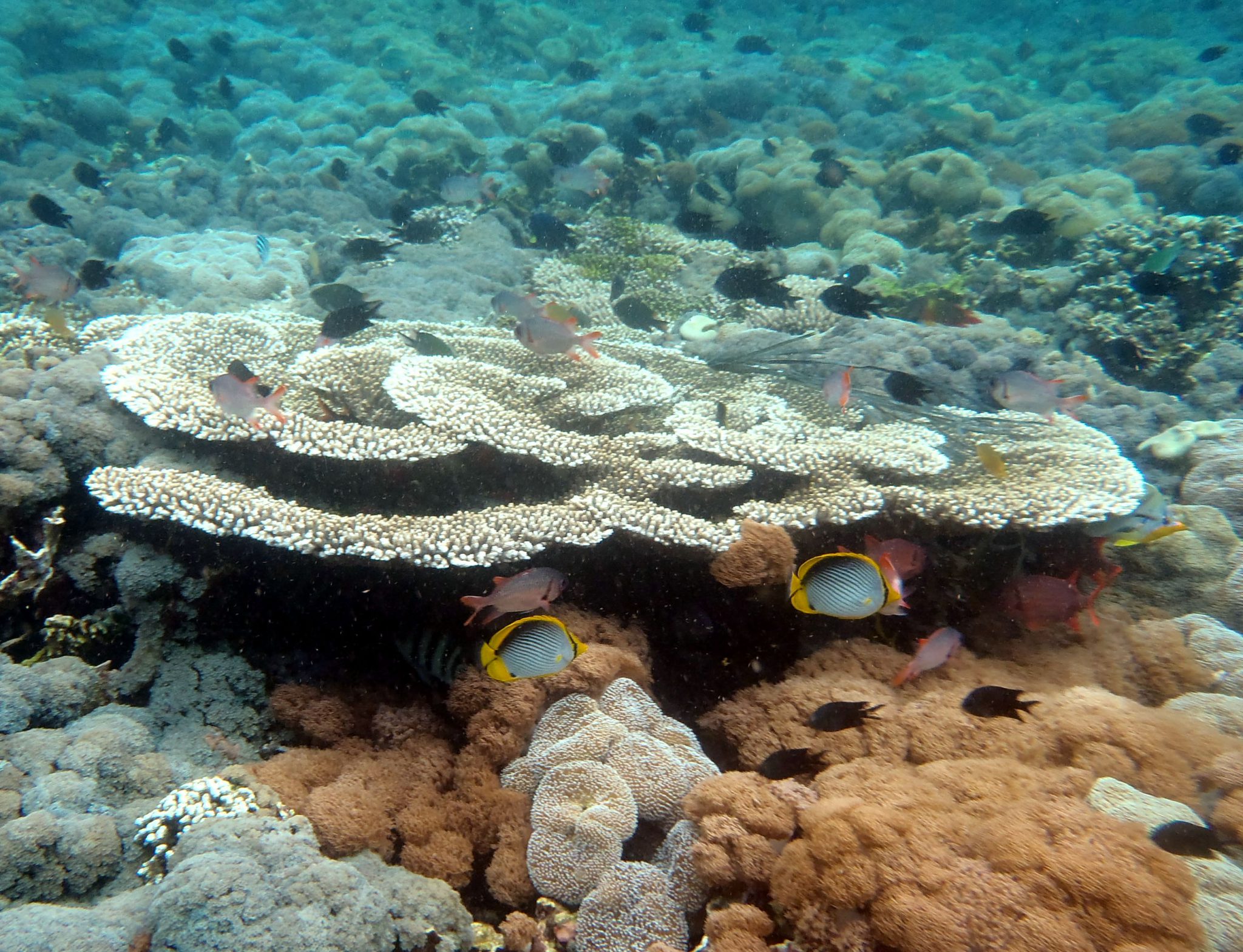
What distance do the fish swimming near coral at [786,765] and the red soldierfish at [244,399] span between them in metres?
2.94

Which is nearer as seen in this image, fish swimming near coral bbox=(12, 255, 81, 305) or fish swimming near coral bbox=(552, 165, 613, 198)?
fish swimming near coral bbox=(12, 255, 81, 305)

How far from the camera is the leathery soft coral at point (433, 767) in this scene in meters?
2.57

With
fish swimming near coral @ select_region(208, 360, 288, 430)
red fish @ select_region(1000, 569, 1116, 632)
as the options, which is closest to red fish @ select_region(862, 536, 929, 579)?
red fish @ select_region(1000, 569, 1116, 632)

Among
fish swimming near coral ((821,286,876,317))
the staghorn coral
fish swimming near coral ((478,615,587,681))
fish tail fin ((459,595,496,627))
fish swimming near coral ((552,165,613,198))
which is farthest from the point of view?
fish swimming near coral ((552,165,613,198))

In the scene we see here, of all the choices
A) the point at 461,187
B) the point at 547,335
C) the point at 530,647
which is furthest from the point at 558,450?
the point at 461,187

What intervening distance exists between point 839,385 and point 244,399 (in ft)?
12.3

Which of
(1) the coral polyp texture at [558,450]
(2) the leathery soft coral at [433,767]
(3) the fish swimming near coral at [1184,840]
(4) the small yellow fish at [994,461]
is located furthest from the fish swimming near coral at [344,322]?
(3) the fish swimming near coral at [1184,840]

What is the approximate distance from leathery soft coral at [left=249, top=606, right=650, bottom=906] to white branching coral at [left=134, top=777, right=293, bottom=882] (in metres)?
0.14

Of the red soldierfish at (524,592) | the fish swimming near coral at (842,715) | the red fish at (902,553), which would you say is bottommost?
the fish swimming near coral at (842,715)

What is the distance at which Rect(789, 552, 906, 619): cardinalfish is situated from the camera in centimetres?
260

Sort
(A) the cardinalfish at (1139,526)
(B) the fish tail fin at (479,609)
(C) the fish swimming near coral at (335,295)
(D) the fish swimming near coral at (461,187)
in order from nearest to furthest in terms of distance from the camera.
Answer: (B) the fish tail fin at (479,609)
(A) the cardinalfish at (1139,526)
(C) the fish swimming near coral at (335,295)
(D) the fish swimming near coral at (461,187)

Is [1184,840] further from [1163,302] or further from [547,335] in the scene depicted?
[1163,302]

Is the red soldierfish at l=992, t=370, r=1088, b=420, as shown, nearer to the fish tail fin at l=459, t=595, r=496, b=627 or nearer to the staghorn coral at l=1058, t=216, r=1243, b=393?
the fish tail fin at l=459, t=595, r=496, b=627

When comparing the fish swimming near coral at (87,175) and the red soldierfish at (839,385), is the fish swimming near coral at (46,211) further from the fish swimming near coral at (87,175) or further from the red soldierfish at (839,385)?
the red soldierfish at (839,385)
